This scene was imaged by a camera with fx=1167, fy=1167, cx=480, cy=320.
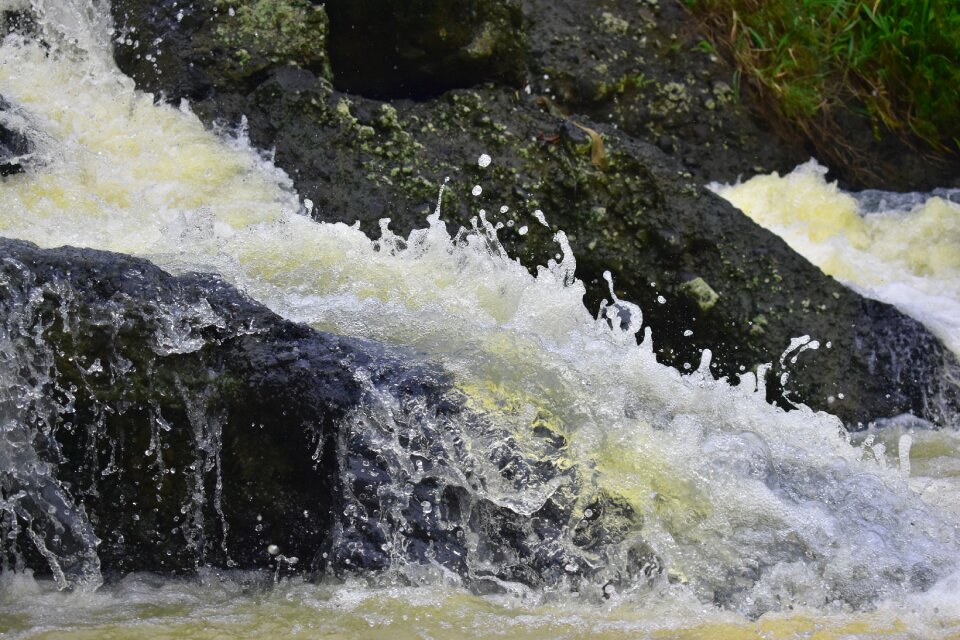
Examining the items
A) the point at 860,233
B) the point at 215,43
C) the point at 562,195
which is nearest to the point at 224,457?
the point at 562,195

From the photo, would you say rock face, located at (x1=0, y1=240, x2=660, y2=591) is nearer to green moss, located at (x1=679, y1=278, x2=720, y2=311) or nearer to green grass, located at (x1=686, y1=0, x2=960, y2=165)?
green moss, located at (x1=679, y1=278, x2=720, y2=311)

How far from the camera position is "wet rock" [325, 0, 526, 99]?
500 cm

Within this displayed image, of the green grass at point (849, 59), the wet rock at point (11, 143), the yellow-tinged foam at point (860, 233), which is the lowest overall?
the wet rock at point (11, 143)

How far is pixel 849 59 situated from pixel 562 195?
282 cm

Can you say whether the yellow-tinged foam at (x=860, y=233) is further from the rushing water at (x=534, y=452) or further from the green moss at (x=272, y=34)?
the green moss at (x=272, y=34)

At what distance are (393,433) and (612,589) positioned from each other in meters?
0.67

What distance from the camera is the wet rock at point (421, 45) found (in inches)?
197

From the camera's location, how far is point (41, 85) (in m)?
4.80

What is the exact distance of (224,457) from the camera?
9.47ft

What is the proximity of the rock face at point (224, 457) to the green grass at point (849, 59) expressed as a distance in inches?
172

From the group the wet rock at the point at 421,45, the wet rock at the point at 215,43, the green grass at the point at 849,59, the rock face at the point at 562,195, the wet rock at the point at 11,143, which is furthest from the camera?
the green grass at the point at 849,59

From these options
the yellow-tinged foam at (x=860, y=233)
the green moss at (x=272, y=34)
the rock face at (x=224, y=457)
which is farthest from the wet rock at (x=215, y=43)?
the yellow-tinged foam at (x=860, y=233)

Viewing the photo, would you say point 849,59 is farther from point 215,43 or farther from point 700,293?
point 215,43

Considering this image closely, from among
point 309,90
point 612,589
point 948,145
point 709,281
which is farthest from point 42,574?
point 948,145
